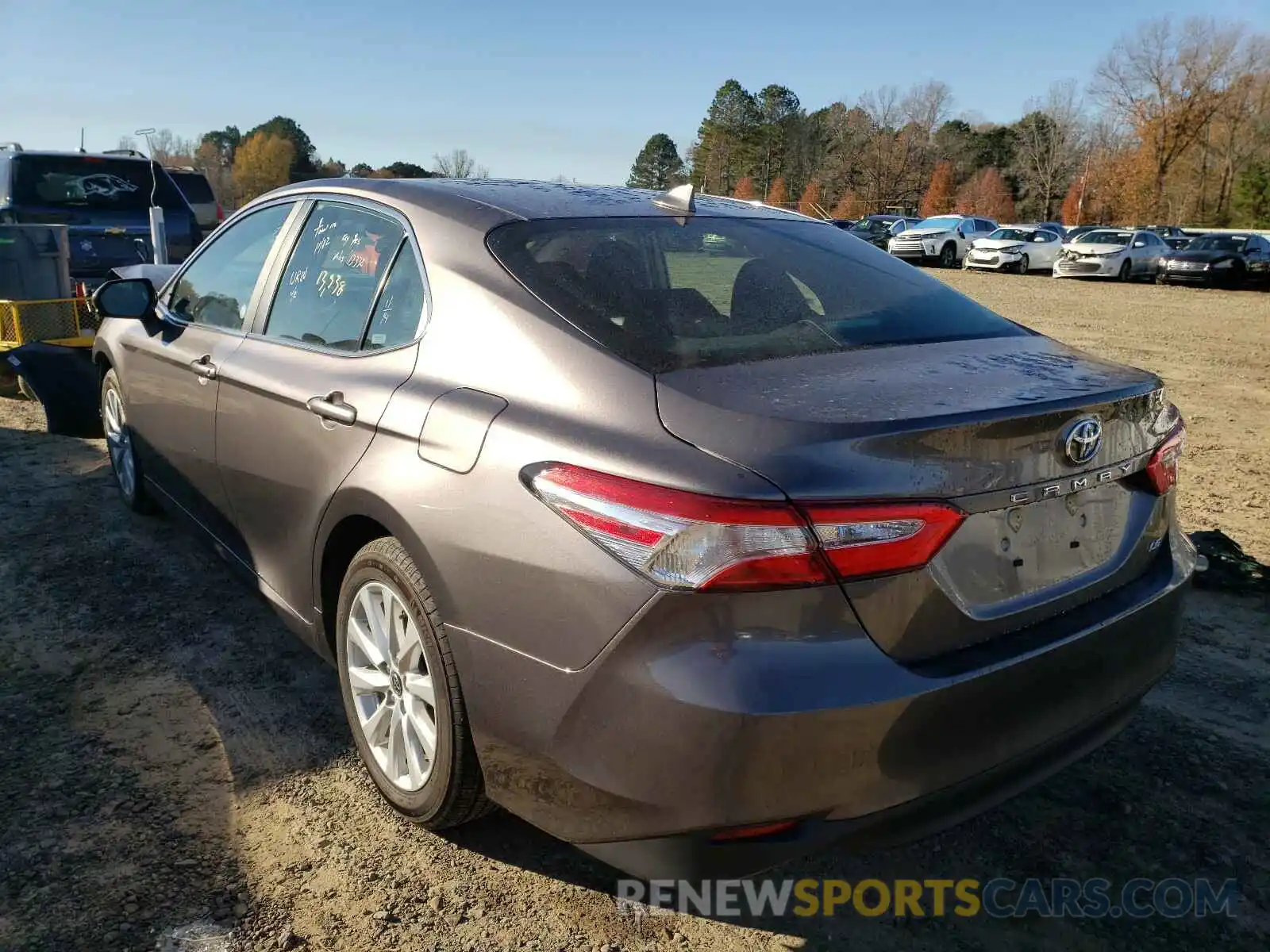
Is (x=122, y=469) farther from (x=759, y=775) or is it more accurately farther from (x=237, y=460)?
(x=759, y=775)

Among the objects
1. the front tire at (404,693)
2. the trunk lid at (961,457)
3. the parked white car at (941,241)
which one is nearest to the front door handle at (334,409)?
the front tire at (404,693)

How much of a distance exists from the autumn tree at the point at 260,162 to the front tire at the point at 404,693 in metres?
58.5

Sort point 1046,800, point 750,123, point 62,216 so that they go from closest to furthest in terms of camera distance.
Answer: point 1046,800, point 62,216, point 750,123

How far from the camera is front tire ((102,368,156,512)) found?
4.71 meters

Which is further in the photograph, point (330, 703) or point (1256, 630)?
point (1256, 630)

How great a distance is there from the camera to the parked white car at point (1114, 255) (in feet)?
90.1

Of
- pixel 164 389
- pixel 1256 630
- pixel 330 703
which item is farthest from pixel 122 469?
pixel 1256 630

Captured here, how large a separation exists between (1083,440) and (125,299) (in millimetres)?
3723

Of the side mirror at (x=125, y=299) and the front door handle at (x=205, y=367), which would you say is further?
the side mirror at (x=125, y=299)

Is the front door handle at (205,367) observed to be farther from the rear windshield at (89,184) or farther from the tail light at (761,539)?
the rear windshield at (89,184)

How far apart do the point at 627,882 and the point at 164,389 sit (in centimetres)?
277

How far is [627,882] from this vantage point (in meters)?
2.51

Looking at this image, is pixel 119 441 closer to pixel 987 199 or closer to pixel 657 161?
pixel 987 199

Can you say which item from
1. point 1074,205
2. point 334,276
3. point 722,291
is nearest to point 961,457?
point 722,291
